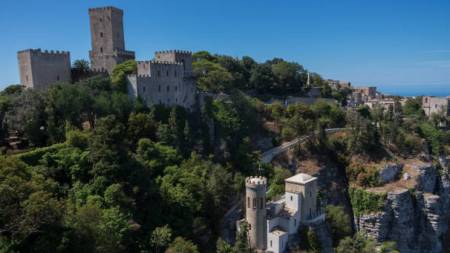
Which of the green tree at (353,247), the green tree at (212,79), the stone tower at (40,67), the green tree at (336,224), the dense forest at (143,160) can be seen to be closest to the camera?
the dense forest at (143,160)

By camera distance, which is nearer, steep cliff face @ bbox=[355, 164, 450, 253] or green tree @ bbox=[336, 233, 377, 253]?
green tree @ bbox=[336, 233, 377, 253]

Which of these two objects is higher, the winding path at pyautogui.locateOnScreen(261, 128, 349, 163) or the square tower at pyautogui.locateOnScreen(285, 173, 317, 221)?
the winding path at pyautogui.locateOnScreen(261, 128, 349, 163)

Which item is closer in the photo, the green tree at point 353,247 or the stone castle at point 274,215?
the green tree at point 353,247

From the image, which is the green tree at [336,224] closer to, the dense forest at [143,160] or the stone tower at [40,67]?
the dense forest at [143,160]

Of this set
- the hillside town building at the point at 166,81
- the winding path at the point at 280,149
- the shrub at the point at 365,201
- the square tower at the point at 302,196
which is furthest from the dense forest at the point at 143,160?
the square tower at the point at 302,196

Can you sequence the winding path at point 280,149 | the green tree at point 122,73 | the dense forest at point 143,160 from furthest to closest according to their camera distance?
the winding path at point 280,149
the green tree at point 122,73
the dense forest at point 143,160

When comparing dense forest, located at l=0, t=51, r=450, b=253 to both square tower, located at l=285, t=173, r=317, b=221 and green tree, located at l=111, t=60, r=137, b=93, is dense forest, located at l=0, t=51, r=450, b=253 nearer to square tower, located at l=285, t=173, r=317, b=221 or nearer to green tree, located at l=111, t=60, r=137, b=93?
green tree, located at l=111, t=60, r=137, b=93

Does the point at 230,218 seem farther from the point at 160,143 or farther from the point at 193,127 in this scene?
the point at 193,127

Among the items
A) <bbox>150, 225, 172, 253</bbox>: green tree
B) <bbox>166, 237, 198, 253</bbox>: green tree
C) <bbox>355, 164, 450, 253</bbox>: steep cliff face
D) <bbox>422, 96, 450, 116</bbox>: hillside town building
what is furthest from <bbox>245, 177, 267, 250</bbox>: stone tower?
<bbox>422, 96, 450, 116</bbox>: hillside town building

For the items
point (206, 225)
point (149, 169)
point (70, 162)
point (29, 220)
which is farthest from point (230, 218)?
point (29, 220)
